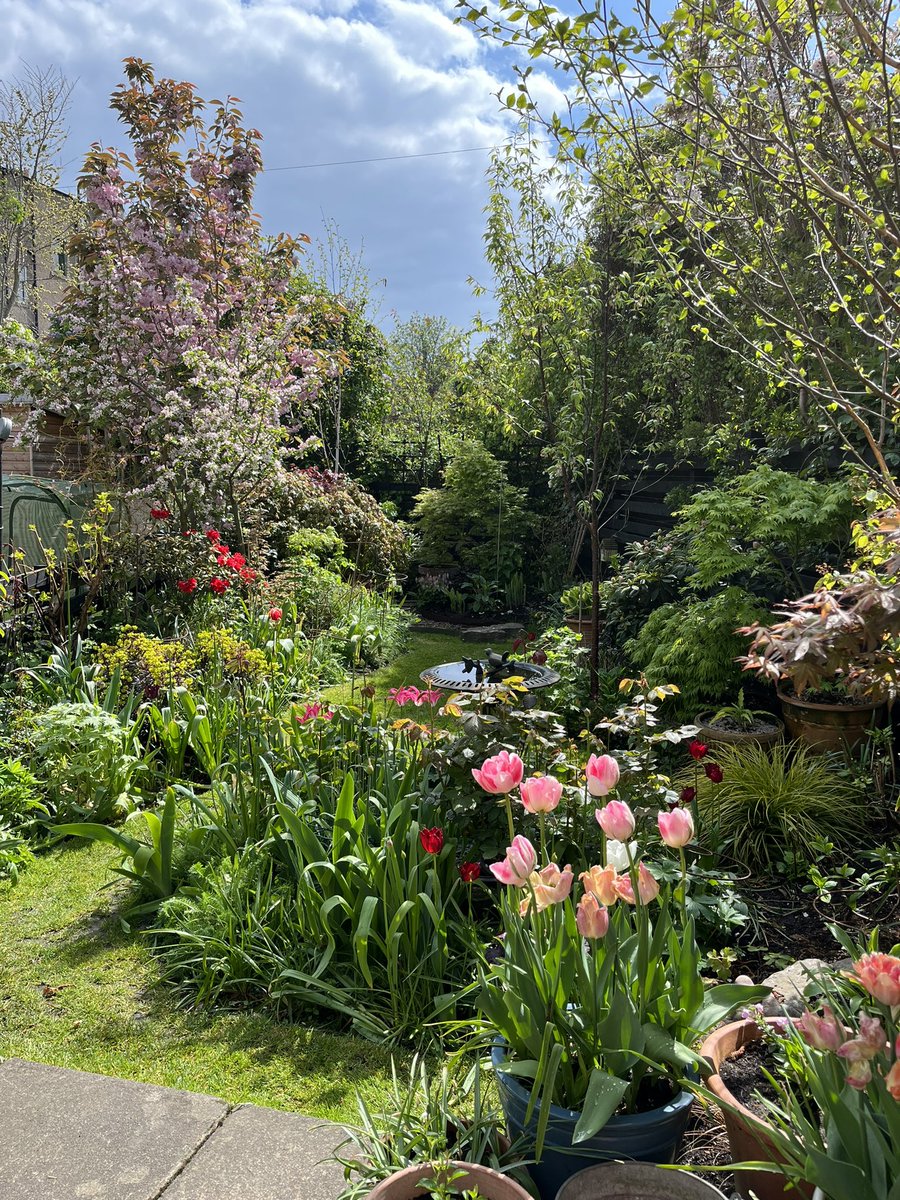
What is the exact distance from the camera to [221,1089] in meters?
2.30

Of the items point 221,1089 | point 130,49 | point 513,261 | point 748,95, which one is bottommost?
point 221,1089

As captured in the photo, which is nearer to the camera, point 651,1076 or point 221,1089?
point 651,1076

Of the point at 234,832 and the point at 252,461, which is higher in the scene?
the point at 252,461

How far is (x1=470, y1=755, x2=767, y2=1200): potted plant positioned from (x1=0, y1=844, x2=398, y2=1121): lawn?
31.7 inches

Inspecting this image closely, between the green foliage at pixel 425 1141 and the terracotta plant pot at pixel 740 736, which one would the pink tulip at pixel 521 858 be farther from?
the terracotta plant pot at pixel 740 736

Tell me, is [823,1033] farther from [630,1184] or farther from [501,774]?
[501,774]

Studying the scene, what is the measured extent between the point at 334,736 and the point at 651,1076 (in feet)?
7.10

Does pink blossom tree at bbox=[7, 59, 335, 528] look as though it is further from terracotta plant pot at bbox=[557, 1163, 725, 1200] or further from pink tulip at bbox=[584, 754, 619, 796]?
terracotta plant pot at bbox=[557, 1163, 725, 1200]

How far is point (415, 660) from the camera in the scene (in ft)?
24.7

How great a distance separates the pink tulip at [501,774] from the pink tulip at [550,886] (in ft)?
0.58

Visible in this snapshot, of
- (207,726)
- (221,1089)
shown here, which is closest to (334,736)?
(207,726)

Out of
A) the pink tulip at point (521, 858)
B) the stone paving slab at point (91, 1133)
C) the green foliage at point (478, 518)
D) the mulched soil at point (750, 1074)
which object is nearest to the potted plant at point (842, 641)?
the mulched soil at point (750, 1074)

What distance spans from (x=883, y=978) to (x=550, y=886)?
1.98 ft

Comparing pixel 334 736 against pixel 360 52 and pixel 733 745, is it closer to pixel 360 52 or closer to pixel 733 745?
pixel 733 745
